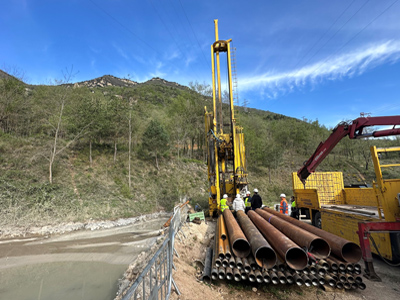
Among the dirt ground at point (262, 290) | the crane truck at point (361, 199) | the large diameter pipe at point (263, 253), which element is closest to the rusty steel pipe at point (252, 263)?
the large diameter pipe at point (263, 253)

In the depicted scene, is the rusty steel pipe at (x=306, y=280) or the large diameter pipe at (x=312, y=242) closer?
the rusty steel pipe at (x=306, y=280)

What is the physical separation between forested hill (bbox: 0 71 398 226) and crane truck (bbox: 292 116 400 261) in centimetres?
651

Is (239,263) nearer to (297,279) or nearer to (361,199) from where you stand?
(297,279)

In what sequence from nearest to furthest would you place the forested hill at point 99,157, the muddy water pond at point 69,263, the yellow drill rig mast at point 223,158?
the muddy water pond at point 69,263, the yellow drill rig mast at point 223,158, the forested hill at point 99,157

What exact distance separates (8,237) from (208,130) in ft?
43.6

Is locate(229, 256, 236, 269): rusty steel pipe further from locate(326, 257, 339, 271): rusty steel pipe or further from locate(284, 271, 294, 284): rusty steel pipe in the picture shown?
locate(326, 257, 339, 271): rusty steel pipe

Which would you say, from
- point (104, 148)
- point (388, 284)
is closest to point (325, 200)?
point (388, 284)

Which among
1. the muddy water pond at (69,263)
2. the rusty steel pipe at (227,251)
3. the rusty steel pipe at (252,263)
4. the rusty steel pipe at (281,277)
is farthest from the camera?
the muddy water pond at (69,263)

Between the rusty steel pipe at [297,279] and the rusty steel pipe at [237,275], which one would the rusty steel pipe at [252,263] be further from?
the rusty steel pipe at [297,279]

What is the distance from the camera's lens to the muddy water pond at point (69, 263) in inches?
242

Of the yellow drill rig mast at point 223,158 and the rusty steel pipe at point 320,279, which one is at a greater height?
the yellow drill rig mast at point 223,158

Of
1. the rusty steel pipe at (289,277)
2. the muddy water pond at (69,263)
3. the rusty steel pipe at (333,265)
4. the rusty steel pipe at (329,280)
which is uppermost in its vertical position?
the rusty steel pipe at (333,265)

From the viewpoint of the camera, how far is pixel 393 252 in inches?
223

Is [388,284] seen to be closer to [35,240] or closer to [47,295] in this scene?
[47,295]
